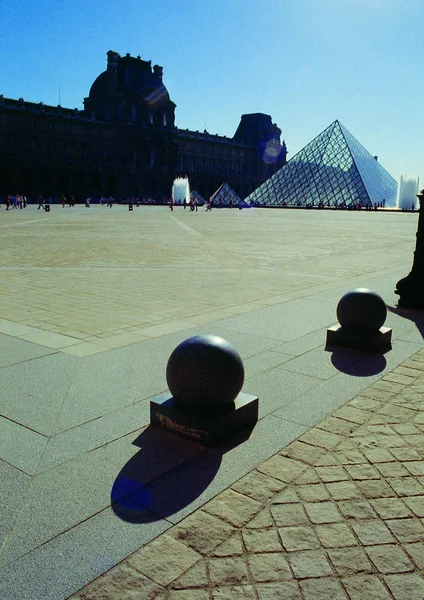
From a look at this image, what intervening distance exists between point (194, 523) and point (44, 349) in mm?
3058

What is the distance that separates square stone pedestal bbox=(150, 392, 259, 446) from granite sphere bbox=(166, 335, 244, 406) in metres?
0.06

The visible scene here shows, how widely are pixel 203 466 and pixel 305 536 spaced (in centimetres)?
78

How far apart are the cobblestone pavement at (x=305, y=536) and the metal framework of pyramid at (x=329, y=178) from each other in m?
68.8

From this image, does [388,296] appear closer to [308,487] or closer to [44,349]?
[44,349]

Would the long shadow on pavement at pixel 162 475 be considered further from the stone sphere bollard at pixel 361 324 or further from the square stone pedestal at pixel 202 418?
the stone sphere bollard at pixel 361 324

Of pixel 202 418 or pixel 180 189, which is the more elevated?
pixel 180 189

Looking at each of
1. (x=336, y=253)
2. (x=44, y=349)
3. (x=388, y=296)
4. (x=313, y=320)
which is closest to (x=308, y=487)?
(x=44, y=349)

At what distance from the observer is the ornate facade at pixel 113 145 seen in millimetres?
68312

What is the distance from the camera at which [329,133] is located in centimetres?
7638

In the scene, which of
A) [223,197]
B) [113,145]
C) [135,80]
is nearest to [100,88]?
[135,80]

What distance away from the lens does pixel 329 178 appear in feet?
236

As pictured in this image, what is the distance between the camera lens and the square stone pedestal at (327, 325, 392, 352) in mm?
5273

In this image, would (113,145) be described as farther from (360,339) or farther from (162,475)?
(162,475)

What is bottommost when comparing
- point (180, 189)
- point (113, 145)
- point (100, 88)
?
point (180, 189)
